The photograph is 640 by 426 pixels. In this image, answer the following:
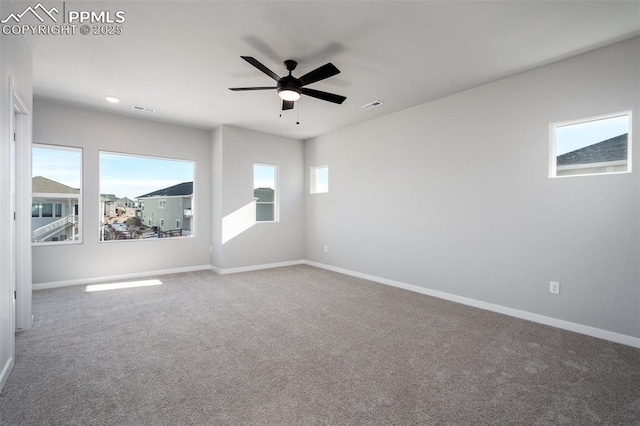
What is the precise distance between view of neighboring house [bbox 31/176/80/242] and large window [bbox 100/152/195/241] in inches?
14.7

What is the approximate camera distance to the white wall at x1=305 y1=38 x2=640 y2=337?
283cm

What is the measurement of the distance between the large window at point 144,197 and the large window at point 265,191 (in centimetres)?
126

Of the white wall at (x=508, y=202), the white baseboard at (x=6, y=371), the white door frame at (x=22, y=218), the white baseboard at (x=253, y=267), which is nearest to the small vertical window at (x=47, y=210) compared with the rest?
the white door frame at (x=22, y=218)

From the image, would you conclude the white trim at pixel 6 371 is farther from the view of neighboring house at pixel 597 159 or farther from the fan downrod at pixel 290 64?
the view of neighboring house at pixel 597 159

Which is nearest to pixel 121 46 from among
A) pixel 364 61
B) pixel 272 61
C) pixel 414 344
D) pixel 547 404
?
pixel 272 61

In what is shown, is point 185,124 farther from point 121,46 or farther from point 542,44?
point 542,44

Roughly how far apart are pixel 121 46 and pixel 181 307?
295 cm

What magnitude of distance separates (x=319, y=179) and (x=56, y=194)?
4590mm

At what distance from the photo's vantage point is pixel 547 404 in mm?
1893

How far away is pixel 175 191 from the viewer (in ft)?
19.1

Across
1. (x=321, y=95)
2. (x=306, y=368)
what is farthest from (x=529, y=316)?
(x=321, y=95)

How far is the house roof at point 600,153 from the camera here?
112 inches

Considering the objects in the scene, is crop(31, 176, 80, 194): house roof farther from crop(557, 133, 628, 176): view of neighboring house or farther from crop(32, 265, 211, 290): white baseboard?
crop(557, 133, 628, 176): view of neighboring house

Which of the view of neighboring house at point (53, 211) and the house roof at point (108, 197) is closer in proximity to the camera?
the view of neighboring house at point (53, 211)
